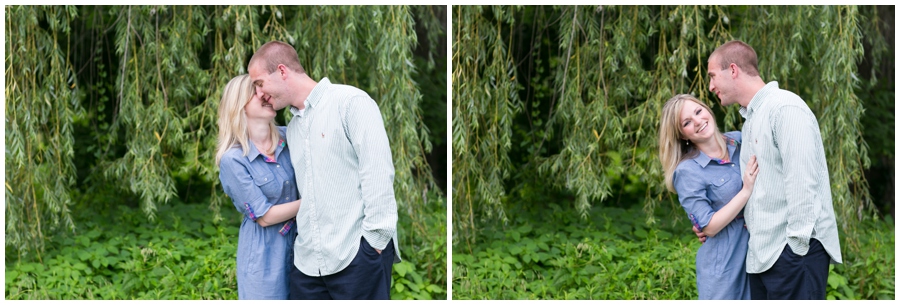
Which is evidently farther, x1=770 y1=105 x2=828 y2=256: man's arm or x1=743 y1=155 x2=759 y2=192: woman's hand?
x1=743 y1=155 x2=759 y2=192: woman's hand

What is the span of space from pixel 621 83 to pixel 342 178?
2.05m

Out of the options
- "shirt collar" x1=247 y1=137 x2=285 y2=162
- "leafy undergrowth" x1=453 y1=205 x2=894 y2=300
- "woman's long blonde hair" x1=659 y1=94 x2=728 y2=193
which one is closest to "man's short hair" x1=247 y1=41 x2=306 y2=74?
"shirt collar" x1=247 y1=137 x2=285 y2=162

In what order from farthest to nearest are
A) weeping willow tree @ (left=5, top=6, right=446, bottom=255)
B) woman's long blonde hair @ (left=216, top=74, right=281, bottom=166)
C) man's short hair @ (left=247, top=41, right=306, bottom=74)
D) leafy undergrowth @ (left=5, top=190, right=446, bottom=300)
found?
leafy undergrowth @ (left=5, top=190, right=446, bottom=300), weeping willow tree @ (left=5, top=6, right=446, bottom=255), woman's long blonde hair @ (left=216, top=74, right=281, bottom=166), man's short hair @ (left=247, top=41, right=306, bottom=74)

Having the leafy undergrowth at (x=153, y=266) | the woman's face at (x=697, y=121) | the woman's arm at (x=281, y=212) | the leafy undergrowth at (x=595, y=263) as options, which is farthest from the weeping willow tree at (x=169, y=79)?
the woman's face at (x=697, y=121)

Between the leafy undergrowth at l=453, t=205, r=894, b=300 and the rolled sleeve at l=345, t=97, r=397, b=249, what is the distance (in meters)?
2.04

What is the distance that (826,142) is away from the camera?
3.99 m

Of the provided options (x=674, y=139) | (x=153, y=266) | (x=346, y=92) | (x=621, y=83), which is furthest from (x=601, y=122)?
(x=153, y=266)

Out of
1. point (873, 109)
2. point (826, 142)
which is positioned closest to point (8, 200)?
point (826, 142)

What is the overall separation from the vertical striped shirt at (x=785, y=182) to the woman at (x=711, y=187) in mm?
116

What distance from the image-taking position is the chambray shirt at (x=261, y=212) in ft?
8.60

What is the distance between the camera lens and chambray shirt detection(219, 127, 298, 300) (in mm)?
2621

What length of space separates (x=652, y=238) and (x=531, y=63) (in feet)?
3.80

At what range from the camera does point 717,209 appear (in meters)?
2.78

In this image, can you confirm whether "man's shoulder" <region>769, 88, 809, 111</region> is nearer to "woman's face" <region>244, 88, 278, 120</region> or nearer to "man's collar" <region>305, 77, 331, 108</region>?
"man's collar" <region>305, 77, 331, 108</region>
